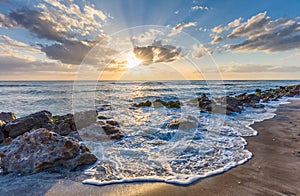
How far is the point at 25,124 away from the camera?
6.18 m

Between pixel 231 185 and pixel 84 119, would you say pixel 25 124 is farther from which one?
pixel 231 185

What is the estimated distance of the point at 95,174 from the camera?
3.39m

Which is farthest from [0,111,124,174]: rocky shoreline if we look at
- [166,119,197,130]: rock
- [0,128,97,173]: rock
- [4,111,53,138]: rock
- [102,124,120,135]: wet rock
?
[166,119,197,130]: rock

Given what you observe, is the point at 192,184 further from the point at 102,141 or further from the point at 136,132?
the point at 136,132

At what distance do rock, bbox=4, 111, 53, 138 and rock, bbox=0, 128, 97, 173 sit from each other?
8.57ft

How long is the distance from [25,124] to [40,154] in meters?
3.43

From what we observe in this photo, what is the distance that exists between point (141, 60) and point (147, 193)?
5.42 meters

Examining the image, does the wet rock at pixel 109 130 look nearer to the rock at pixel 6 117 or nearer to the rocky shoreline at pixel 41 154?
the rocky shoreline at pixel 41 154

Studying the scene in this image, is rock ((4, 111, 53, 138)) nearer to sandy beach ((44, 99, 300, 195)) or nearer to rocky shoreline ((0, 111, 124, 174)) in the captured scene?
rocky shoreline ((0, 111, 124, 174))

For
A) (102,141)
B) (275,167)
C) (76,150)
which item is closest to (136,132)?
(102,141)

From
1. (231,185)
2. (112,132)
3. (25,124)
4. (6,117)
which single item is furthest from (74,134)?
(231,185)

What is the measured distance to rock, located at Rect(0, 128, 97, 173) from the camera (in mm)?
3449

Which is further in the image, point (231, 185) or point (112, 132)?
point (112, 132)

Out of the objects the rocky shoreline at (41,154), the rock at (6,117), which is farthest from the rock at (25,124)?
the rocky shoreline at (41,154)
